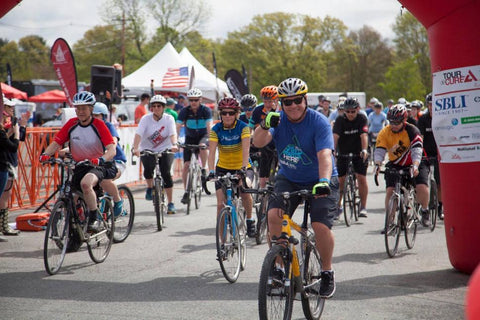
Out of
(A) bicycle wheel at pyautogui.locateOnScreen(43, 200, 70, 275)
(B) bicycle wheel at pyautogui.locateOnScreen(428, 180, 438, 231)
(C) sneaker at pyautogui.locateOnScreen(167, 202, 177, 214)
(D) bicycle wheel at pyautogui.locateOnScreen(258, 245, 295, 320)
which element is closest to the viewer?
(D) bicycle wheel at pyautogui.locateOnScreen(258, 245, 295, 320)

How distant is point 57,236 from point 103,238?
0.95 meters

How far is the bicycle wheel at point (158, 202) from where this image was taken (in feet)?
33.6

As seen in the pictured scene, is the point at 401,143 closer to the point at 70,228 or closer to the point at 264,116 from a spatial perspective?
the point at 264,116

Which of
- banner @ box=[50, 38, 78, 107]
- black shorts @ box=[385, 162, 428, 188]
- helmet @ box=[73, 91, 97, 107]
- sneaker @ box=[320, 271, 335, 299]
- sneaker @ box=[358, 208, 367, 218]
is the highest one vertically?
banner @ box=[50, 38, 78, 107]

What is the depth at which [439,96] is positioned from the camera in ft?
23.7

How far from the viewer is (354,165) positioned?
37.5 ft

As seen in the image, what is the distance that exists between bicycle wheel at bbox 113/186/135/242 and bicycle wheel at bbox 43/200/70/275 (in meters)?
1.69

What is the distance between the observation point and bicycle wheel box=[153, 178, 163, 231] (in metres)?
10.2

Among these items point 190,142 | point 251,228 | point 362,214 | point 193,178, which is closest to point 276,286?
point 251,228

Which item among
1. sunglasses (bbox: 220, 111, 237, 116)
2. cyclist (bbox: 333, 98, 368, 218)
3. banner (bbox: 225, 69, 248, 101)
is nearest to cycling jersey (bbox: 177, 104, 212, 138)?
cyclist (bbox: 333, 98, 368, 218)

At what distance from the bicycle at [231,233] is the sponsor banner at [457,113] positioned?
232cm

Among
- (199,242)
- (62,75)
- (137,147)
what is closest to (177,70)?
(62,75)

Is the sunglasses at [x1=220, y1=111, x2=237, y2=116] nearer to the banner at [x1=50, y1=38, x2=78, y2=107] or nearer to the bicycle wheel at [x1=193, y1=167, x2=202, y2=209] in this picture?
the bicycle wheel at [x1=193, y1=167, x2=202, y2=209]

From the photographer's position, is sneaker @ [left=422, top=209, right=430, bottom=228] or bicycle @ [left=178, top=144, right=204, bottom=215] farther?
bicycle @ [left=178, top=144, right=204, bottom=215]
